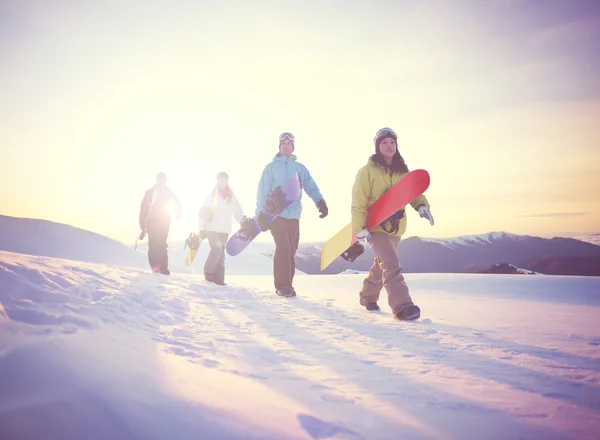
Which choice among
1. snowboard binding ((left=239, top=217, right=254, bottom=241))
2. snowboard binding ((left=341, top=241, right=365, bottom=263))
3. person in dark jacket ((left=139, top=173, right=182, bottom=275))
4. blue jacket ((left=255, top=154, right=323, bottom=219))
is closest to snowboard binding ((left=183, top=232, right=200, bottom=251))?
person in dark jacket ((left=139, top=173, right=182, bottom=275))

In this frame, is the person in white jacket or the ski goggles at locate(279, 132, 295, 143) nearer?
the ski goggles at locate(279, 132, 295, 143)

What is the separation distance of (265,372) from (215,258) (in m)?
5.12

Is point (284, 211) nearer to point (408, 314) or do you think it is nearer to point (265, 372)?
point (408, 314)

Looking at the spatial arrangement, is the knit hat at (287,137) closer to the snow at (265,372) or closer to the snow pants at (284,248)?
the snow pants at (284,248)

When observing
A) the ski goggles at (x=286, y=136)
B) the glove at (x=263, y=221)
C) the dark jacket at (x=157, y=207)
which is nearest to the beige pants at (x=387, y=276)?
the glove at (x=263, y=221)

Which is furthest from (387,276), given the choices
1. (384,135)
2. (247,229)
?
(247,229)

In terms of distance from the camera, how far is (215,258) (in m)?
6.51

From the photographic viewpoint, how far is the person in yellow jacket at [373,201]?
11.8 feet

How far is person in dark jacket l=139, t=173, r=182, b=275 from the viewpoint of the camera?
7.11 metres

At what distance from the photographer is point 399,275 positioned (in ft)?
11.0

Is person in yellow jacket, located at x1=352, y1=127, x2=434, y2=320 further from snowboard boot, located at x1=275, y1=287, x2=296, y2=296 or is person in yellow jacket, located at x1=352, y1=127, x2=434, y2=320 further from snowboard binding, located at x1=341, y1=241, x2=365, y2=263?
snowboard boot, located at x1=275, y1=287, x2=296, y2=296

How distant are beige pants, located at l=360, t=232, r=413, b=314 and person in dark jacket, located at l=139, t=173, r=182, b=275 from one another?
16.3 feet

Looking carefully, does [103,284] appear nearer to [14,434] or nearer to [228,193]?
[14,434]

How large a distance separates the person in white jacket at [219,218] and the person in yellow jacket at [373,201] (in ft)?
11.8
